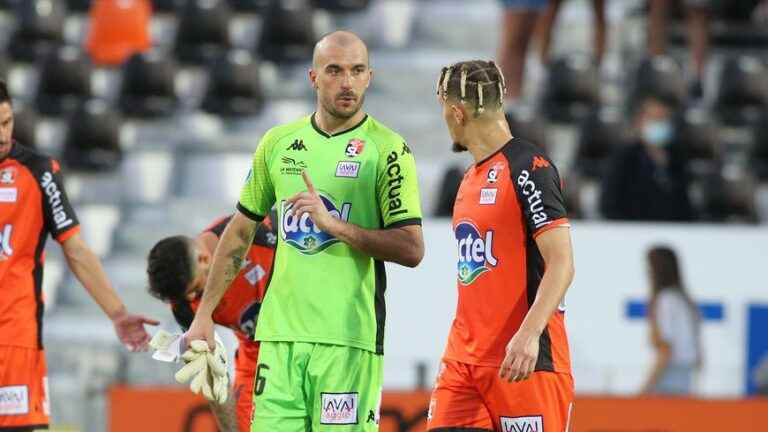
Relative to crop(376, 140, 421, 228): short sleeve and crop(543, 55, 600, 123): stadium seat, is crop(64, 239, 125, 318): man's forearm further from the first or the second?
crop(543, 55, 600, 123): stadium seat

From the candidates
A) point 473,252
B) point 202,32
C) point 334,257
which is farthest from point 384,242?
point 202,32

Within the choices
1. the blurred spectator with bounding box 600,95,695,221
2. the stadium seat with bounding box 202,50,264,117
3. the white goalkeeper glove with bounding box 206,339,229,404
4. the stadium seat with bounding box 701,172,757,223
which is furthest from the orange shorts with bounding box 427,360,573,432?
the stadium seat with bounding box 202,50,264,117

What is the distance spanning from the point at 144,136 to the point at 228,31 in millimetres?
1430

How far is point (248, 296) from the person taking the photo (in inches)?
314

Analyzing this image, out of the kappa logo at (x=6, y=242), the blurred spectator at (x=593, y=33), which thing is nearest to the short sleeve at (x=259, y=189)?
the kappa logo at (x=6, y=242)

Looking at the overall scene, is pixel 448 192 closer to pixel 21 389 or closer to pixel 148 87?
pixel 148 87

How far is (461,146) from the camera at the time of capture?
6.95 meters

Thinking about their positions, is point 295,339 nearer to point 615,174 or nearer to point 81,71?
point 615,174

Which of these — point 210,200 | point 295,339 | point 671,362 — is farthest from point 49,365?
point 295,339

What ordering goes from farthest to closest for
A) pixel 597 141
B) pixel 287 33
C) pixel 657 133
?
pixel 287 33 → pixel 597 141 → pixel 657 133

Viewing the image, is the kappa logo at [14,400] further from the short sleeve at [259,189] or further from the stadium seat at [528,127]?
the stadium seat at [528,127]

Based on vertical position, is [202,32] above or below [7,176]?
above

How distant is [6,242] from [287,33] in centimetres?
753

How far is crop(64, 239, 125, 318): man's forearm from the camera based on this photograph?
795 cm
